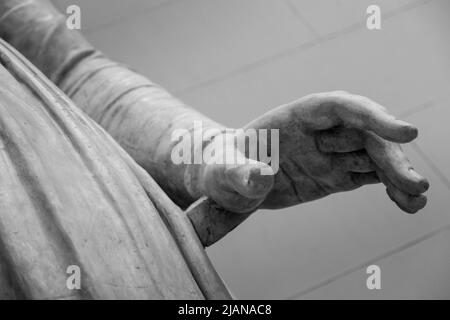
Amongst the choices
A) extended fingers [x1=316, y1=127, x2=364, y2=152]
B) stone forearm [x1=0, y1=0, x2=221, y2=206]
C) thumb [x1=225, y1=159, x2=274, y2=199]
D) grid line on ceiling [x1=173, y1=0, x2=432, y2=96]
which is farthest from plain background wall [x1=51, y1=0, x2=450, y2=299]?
thumb [x1=225, y1=159, x2=274, y2=199]

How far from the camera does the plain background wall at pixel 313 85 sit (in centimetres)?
191

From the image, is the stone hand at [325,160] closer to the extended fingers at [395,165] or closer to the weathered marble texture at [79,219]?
the extended fingers at [395,165]

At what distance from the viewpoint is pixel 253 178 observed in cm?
97

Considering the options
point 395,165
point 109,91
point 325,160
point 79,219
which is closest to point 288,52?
point 109,91

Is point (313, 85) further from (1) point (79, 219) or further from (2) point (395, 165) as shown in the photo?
(1) point (79, 219)

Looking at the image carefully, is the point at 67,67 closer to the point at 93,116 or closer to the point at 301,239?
the point at 93,116

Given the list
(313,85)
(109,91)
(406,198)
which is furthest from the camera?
(313,85)

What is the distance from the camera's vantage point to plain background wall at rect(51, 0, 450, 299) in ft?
6.28

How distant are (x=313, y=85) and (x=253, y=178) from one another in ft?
4.24

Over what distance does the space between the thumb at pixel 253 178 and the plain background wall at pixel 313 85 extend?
925mm

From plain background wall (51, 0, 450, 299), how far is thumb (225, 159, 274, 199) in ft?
3.04

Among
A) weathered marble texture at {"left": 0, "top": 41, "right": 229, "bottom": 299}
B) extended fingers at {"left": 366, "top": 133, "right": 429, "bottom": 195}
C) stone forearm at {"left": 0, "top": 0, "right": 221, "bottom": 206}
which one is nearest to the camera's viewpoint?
weathered marble texture at {"left": 0, "top": 41, "right": 229, "bottom": 299}

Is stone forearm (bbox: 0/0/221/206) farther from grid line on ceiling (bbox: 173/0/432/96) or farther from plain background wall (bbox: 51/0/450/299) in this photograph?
grid line on ceiling (bbox: 173/0/432/96)
